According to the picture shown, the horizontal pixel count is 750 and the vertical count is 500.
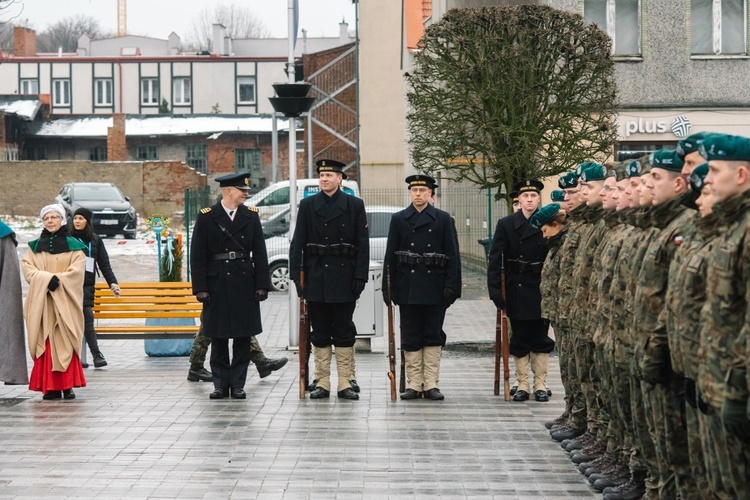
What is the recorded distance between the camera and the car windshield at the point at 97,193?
4297 cm

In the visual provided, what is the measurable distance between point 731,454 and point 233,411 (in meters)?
6.50

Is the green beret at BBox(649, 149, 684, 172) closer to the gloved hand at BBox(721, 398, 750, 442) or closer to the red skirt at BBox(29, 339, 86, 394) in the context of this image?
the gloved hand at BBox(721, 398, 750, 442)

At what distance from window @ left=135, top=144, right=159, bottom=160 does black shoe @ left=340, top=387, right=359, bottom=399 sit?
5781 centimetres

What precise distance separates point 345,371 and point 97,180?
43375mm

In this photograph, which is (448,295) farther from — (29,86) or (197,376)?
(29,86)

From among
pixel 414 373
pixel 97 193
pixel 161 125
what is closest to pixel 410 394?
pixel 414 373

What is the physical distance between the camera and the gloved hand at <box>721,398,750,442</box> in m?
5.45

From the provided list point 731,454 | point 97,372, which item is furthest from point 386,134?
→ point 731,454

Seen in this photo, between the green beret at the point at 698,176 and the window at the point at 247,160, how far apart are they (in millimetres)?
60200

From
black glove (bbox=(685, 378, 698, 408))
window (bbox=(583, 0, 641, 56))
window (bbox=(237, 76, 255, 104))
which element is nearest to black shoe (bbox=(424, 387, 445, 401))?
black glove (bbox=(685, 378, 698, 408))

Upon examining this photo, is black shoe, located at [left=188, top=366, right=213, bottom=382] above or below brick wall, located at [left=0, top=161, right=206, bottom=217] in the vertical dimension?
below

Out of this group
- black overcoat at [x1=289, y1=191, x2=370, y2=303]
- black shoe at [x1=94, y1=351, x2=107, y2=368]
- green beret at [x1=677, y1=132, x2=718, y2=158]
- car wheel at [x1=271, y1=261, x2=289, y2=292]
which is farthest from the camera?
car wheel at [x1=271, y1=261, x2=289, y2=292]

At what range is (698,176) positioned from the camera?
621 centimetres

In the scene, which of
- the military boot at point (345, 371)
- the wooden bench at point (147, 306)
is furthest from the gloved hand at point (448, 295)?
the wooden bench at point (147, 306)
